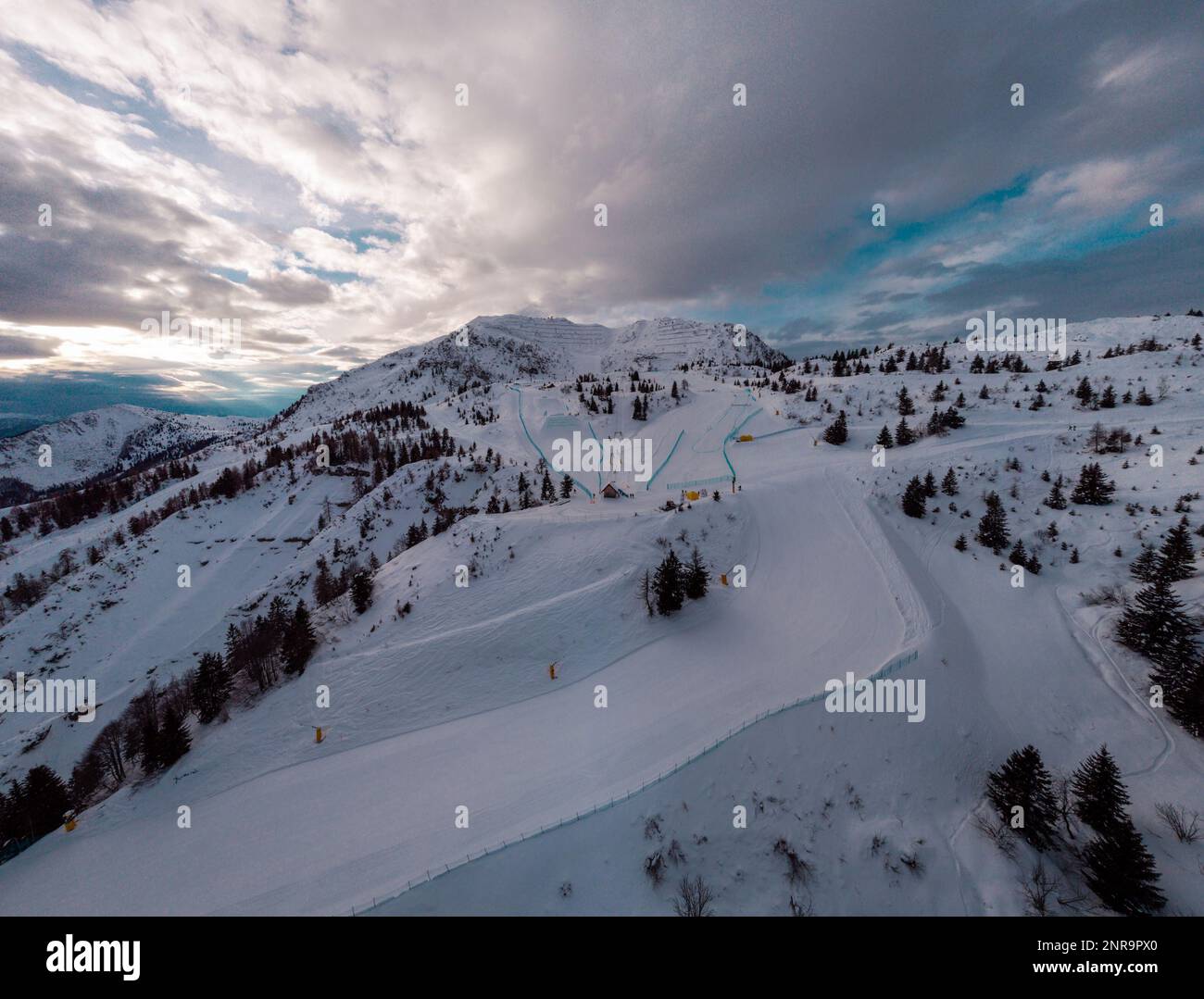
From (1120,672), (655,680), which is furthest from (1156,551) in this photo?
(655,680)

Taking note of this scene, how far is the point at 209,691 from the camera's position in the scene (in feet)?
67.9

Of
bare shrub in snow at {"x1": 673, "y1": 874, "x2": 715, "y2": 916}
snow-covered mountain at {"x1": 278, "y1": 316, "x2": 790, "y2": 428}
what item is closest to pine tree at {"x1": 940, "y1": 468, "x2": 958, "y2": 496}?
bare shrub in snow at {"x1": 673, "y1": 874, "x2": 715, "y2": 916}

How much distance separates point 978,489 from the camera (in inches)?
1168

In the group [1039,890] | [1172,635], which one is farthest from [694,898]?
[1172,635]

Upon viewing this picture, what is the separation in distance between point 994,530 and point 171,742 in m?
42.4

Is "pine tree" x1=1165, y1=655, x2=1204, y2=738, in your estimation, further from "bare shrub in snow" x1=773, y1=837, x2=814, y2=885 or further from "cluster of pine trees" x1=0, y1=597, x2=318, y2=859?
"cluster of pine trees" x1=0, y1=597, x2=318, y2=859

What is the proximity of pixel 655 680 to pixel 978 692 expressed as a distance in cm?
1257

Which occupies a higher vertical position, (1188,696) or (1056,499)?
(1056,499)

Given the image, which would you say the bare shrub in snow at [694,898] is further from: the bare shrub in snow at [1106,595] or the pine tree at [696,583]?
the bare shrub in snow at [1106,595]

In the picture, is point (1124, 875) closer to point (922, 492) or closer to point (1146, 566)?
point (1146, 566)

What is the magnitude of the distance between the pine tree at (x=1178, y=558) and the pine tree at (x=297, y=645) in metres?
38.8

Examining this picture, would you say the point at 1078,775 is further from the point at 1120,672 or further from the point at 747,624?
the point at 747,624

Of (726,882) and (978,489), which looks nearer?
(726,882)

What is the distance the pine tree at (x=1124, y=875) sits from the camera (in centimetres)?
1025
